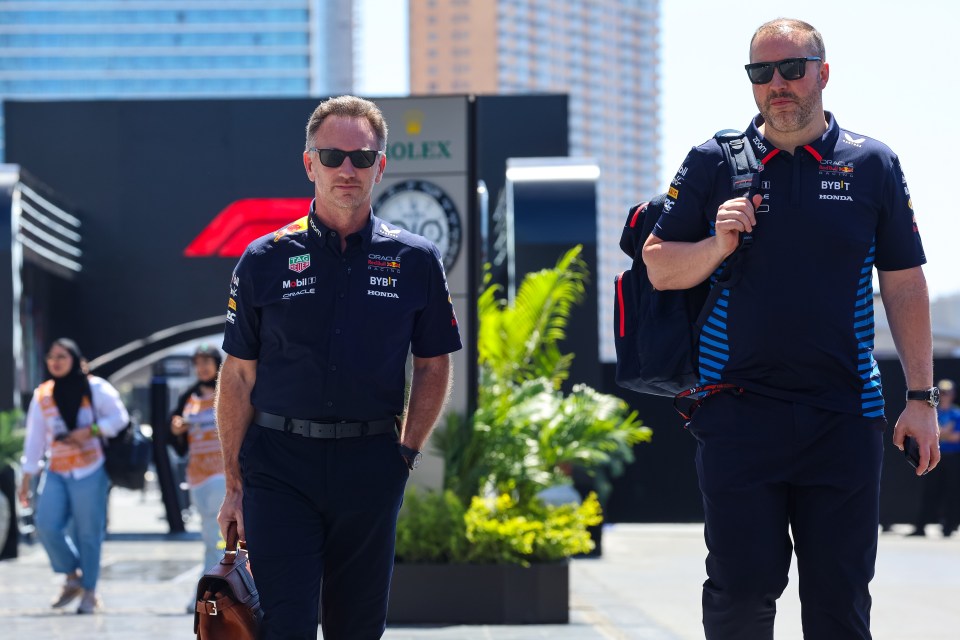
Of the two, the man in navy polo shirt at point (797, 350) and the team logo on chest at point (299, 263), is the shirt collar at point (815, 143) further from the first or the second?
the team logo on chest at point (299, 263)

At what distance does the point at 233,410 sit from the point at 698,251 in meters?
1.35

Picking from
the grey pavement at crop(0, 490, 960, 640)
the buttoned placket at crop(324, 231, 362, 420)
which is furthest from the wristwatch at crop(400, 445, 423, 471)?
the grey pavement at crop(0, 490, 960, 640)

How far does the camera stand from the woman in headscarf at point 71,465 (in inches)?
372

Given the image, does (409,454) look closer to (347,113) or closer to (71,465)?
(347,113)

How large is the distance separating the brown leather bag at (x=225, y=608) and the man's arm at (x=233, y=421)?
8.5 inches

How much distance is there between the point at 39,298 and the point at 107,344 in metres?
1.47

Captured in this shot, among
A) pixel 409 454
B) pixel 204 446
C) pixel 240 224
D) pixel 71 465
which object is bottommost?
pixel 71 465

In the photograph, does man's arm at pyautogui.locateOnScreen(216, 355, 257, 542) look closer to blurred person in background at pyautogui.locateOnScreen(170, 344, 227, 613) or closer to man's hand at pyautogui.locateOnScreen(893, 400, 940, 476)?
man's hand at pyautogui.locateOnScreen(893, 400, 940, 476)


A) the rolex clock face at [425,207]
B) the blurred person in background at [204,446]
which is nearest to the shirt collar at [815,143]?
the rolex clock face at [425,207]

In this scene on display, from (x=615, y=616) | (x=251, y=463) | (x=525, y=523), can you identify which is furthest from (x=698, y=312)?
(x=615, y=616)

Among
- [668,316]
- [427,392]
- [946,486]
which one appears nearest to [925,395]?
[668,316]

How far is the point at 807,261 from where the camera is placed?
367 cm

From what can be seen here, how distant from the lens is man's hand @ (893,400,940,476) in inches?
145

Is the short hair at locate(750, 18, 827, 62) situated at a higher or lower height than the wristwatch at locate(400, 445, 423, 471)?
higher
